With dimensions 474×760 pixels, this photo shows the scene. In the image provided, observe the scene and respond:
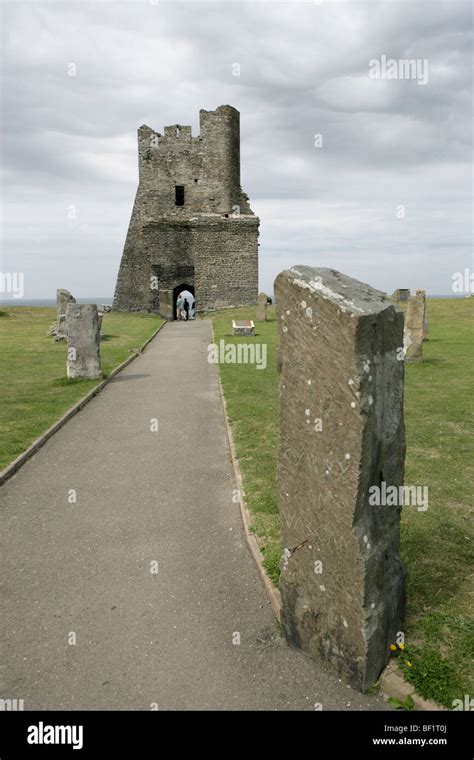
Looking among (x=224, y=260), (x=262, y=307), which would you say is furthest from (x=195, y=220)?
(x=262, y=307)

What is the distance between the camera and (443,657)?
3.68 meters

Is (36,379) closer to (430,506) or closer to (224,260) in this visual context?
(430,506)

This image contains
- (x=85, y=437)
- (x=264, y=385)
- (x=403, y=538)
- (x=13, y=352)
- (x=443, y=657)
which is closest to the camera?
(x=443, y=657)

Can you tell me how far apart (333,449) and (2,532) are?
421cm

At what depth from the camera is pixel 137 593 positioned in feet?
15.4

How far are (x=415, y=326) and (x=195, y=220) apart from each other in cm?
2580

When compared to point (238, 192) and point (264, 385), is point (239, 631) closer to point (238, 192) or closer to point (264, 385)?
point (264, 385)

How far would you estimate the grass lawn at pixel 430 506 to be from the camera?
3.69 m

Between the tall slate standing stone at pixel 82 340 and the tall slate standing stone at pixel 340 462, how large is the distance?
10776 mm

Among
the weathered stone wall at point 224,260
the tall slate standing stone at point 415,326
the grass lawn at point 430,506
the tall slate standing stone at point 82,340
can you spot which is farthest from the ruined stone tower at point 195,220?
the grass lawn at point 430,506

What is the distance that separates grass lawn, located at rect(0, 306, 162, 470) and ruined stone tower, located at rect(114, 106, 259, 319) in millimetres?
10640

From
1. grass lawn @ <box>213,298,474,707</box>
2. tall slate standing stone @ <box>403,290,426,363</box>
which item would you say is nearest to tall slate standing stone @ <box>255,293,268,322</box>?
tall slate standing stone @ <box>403,290,426,363</box>

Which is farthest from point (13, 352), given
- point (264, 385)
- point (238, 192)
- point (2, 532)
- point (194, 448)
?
point (238, 192)

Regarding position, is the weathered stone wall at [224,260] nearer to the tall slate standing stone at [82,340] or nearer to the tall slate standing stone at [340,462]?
the tall slate standing stone at [82,340]
